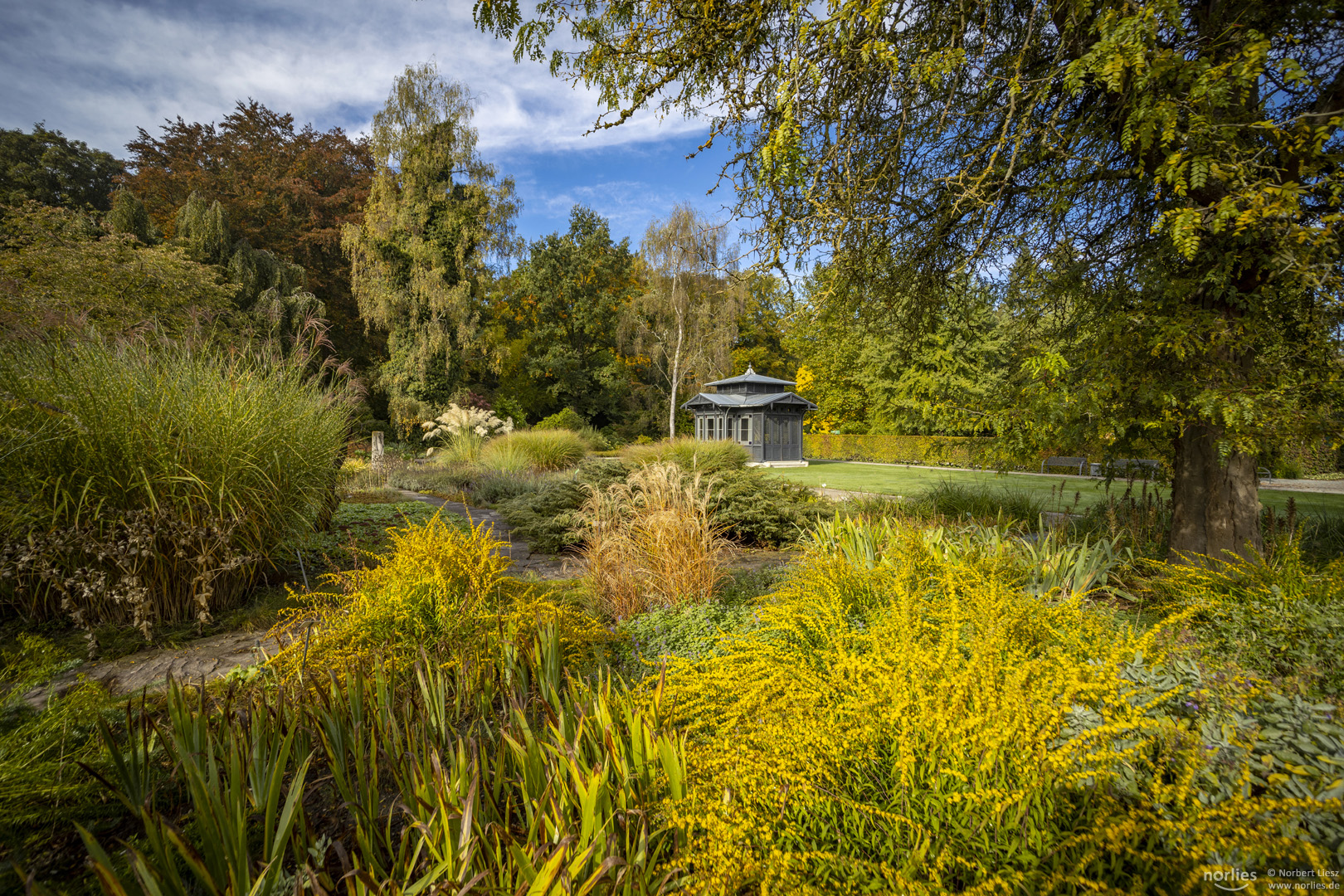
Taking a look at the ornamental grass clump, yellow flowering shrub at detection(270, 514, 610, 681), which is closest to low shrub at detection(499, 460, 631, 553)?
yellow flowering shrub at detection(270, 514, 610, 681)

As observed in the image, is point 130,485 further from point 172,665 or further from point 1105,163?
point 1105,163

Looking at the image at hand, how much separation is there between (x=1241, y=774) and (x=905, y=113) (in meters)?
3.41

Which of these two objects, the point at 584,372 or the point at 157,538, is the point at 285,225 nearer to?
the point at 584,372

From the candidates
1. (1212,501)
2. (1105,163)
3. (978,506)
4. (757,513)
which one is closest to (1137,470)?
(978,506)

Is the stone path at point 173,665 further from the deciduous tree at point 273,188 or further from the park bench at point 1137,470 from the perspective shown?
the deciduous tree at point 273,188

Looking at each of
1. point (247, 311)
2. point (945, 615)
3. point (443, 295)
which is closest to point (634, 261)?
point (443, 295)

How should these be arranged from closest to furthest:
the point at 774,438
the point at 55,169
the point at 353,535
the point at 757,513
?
the point at 353,535 → the point at 757,513 → the point at 55,169 → the point at 774,438

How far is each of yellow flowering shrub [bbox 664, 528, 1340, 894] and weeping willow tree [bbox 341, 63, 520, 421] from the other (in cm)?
2088

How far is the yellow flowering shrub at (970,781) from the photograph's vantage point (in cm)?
109

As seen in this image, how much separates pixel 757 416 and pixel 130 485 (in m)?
19.6

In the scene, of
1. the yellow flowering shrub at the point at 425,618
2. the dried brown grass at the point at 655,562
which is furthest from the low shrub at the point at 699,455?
the yellow flowering shrub at the point at 425,618

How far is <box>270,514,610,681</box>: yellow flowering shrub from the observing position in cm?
233

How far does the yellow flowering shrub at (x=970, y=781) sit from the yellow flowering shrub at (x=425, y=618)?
43.2 inches

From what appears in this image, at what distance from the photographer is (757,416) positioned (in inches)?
851
